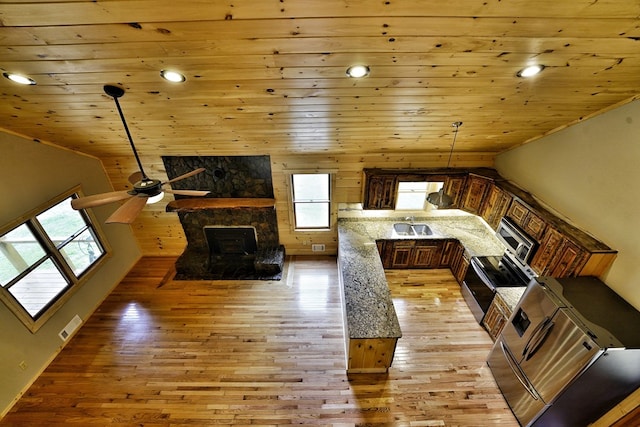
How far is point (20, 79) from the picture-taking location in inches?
83.9

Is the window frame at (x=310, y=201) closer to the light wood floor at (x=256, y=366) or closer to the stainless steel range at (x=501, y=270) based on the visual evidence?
the light wood floor at (x=256, y=366)

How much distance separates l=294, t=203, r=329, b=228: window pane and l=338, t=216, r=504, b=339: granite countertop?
1.29ft

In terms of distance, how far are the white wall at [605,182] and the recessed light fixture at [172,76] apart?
428 centimetres

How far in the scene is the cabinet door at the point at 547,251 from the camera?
9.47 ft

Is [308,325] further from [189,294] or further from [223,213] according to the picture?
[223,213]

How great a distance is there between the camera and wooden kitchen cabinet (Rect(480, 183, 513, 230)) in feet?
12.3

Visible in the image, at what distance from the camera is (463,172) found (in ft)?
14.1

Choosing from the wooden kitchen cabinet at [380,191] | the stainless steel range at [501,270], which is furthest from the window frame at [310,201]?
the stainless steel range at [501,270]

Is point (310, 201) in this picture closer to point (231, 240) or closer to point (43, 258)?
point (231, 240)

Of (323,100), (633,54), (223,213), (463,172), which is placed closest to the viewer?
(633,54)

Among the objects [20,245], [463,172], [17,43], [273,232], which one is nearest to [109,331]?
[20,245]

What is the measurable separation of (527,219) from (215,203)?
5.13 meters

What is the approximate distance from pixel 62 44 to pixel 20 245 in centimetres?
321

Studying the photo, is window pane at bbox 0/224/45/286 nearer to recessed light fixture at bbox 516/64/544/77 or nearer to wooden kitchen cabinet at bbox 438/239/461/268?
recessed light fixture at bbox 516/64/544/77
